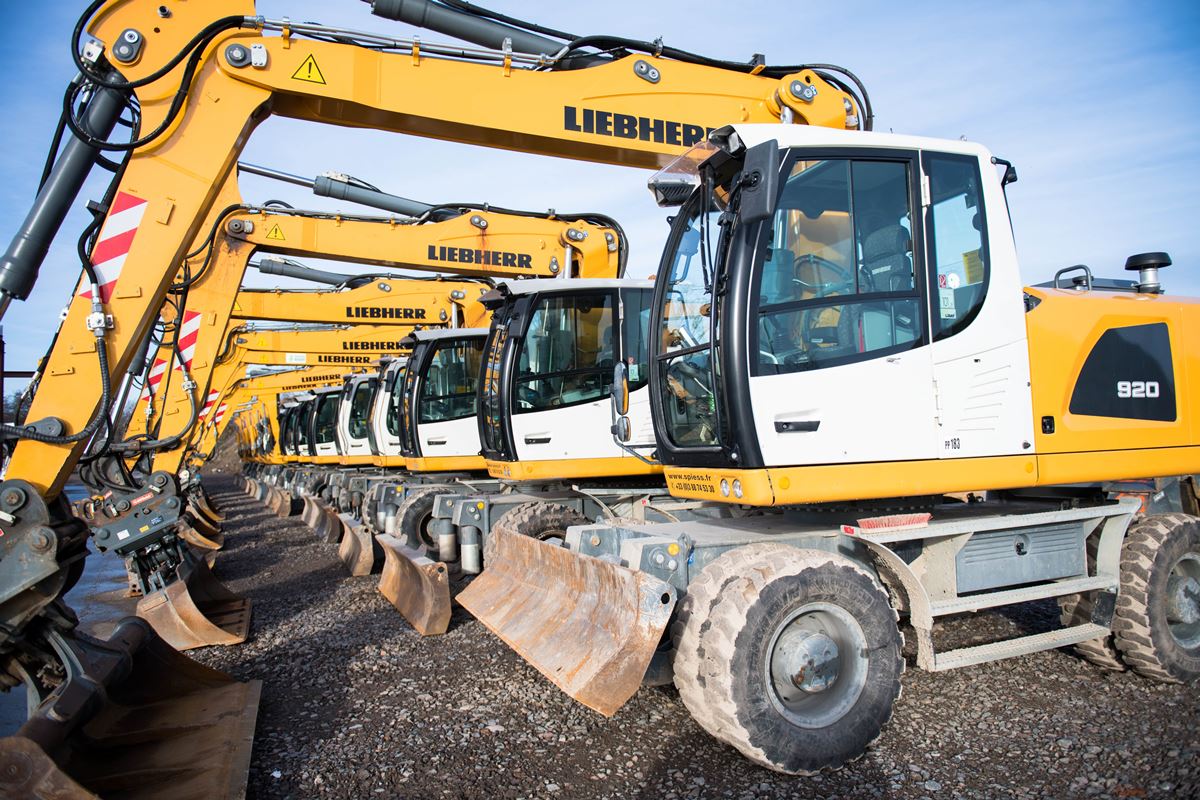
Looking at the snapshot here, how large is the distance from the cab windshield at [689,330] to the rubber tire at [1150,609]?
110 inches

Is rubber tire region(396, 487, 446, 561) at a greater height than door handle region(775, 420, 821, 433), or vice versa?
door handle region(775, 420, 821, 433)

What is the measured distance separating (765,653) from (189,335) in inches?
340

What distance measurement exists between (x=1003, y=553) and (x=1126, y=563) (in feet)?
3.26

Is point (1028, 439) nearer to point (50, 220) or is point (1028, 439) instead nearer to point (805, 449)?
point (805, 449)

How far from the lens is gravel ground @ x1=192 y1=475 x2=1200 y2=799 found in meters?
3.53

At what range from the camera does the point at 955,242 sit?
13.5 feet

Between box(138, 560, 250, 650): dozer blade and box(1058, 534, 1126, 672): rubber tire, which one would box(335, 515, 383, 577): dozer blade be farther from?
box(1058, 534, 1126, 672): rubber tire

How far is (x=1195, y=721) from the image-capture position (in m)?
4.08

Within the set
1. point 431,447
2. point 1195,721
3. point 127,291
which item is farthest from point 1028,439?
point 431,447

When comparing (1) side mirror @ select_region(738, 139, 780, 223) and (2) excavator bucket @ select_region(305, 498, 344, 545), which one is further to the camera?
(2) excavator bucket @ select_region(305, 498, 344, 545)

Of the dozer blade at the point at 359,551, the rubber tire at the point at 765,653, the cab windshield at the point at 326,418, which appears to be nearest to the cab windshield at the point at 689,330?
the rubber tire at the point at 765,653

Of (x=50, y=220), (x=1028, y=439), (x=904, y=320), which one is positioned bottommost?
(x=1028, y=439)

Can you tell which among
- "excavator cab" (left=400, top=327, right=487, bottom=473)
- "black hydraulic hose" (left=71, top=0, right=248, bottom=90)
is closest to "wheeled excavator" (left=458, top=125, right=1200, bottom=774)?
"black hydraulic hose" (left=71, top=0, right=248, bottom=90)

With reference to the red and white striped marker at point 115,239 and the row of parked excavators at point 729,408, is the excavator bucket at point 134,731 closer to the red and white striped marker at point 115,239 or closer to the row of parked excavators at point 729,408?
the row of parked excavators at point 729,408
